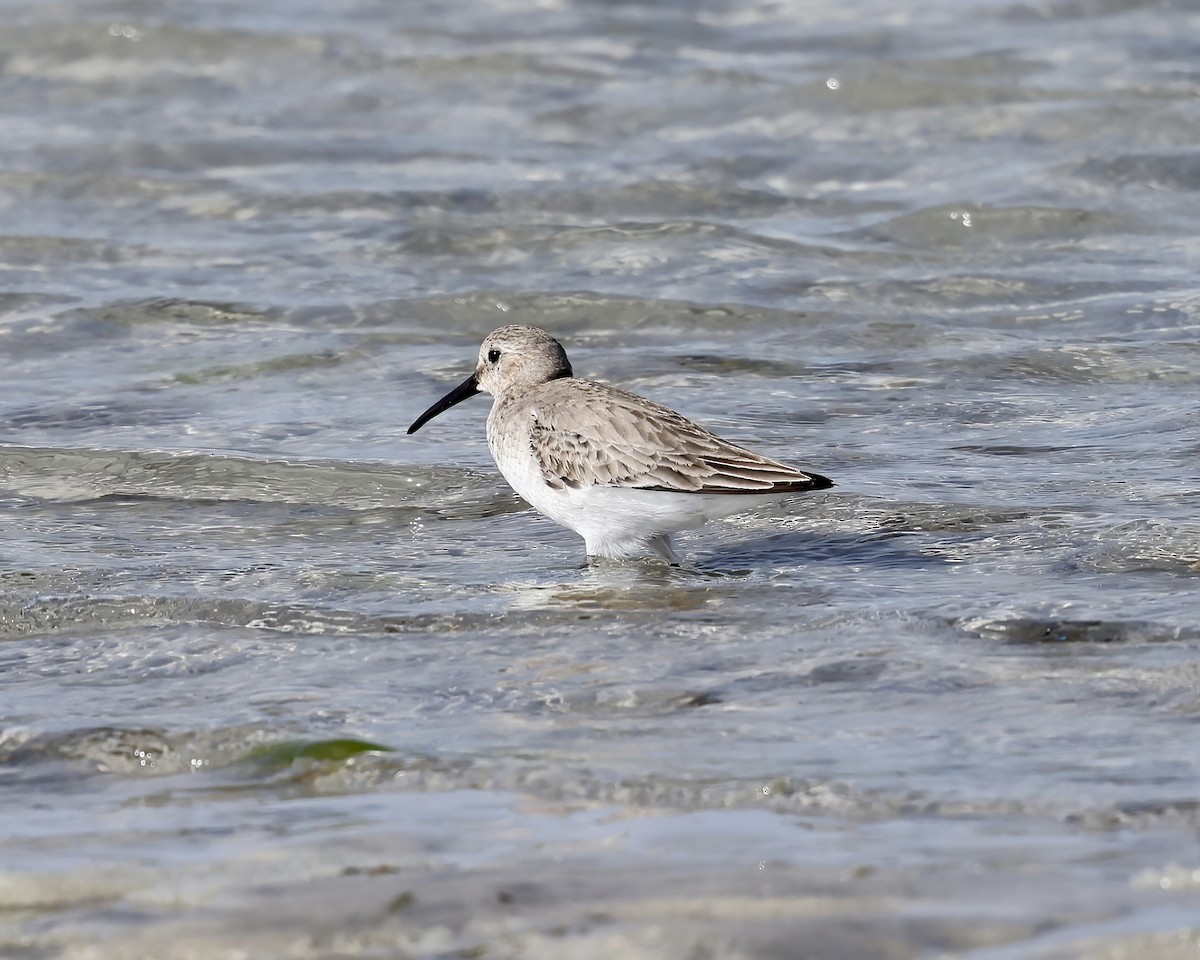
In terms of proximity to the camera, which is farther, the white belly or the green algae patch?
the white belly

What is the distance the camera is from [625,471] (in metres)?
7.69

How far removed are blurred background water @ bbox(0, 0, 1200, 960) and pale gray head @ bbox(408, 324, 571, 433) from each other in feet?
1.94

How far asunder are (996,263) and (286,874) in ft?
33.2

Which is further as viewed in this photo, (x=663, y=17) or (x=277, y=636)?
(x=663, y=17)

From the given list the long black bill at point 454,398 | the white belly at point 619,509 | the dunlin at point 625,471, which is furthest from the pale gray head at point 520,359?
the white belly at point 619,509

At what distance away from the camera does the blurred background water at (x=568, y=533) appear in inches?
167

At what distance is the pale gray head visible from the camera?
879 centimetres

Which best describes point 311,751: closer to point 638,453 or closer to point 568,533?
point 638,453

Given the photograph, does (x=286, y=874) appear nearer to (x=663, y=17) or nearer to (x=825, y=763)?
(x=825, y=763)

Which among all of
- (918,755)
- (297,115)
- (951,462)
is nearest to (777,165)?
(297,115)

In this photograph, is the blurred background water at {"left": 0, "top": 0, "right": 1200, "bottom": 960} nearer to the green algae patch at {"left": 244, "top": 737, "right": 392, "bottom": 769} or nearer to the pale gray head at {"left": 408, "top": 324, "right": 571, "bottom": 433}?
the green algae patch at {"left": 244, "top": 737, "right": 392, "bottom": 769}

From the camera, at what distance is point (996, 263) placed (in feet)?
44.1

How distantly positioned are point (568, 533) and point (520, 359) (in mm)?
850

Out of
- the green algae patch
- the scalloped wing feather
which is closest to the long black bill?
the scalloped wing feather
